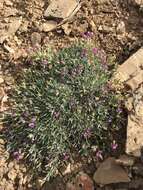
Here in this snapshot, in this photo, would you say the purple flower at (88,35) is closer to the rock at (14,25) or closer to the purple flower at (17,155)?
the rock at (14,25)

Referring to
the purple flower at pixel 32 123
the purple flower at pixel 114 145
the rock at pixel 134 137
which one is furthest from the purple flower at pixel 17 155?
the rock at pixel 134 137

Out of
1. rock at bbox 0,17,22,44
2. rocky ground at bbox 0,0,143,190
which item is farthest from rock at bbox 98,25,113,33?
rock at bbox 0,17,22,44

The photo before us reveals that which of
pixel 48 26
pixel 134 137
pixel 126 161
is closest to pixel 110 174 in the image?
pixel 126 161

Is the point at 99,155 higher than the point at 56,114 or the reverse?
the reverse

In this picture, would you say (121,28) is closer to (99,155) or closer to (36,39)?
(36,39)

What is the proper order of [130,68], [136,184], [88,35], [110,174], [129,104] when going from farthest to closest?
[88,35], [130,68], [129,104], [110,174], [136,184]

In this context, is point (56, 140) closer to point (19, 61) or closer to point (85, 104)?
point (85, 104)

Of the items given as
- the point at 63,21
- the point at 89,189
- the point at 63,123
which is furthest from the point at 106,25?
the point at 89,189
